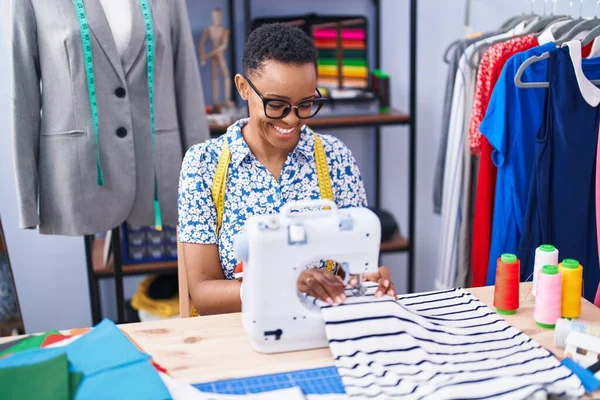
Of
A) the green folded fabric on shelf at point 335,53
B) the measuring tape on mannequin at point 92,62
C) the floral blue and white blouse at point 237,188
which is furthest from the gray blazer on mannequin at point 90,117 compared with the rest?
the green folded fabric on shelf at point 335,53

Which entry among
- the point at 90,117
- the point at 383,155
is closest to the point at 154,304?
the point at 90,117

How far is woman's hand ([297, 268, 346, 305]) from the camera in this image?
1.43 metres

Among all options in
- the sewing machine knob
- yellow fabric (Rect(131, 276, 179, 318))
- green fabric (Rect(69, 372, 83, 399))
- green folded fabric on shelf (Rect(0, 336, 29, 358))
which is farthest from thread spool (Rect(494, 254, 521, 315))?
yellow fabric (Rect(131, 276, 179, 318))

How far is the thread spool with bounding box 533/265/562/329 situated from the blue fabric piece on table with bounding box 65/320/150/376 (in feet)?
2.71

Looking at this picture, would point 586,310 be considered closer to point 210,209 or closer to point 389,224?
point 210,209

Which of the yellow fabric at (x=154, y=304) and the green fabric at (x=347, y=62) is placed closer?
the yellow fabric at (x=154, y=304)

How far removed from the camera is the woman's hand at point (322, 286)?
1.43 metres

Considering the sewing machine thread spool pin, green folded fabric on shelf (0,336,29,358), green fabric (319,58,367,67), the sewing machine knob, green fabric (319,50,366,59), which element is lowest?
green folded fabric on shelf (0,336,29,358)

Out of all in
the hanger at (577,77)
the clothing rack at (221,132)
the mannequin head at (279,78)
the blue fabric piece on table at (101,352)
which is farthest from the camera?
the clothing rack at (221,132)

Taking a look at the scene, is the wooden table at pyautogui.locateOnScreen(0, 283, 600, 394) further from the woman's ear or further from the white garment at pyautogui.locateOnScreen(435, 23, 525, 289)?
the white garment at pyautogui.locateOnScreen(435, 23, 525, 289)

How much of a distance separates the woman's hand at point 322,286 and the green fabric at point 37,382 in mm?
503

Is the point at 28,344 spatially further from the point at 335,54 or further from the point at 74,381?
the point at 335,54

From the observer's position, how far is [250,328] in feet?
4.58

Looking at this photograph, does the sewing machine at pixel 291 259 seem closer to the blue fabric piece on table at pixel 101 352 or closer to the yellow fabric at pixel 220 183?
the blue fabric piece on table at pixel 101 352
